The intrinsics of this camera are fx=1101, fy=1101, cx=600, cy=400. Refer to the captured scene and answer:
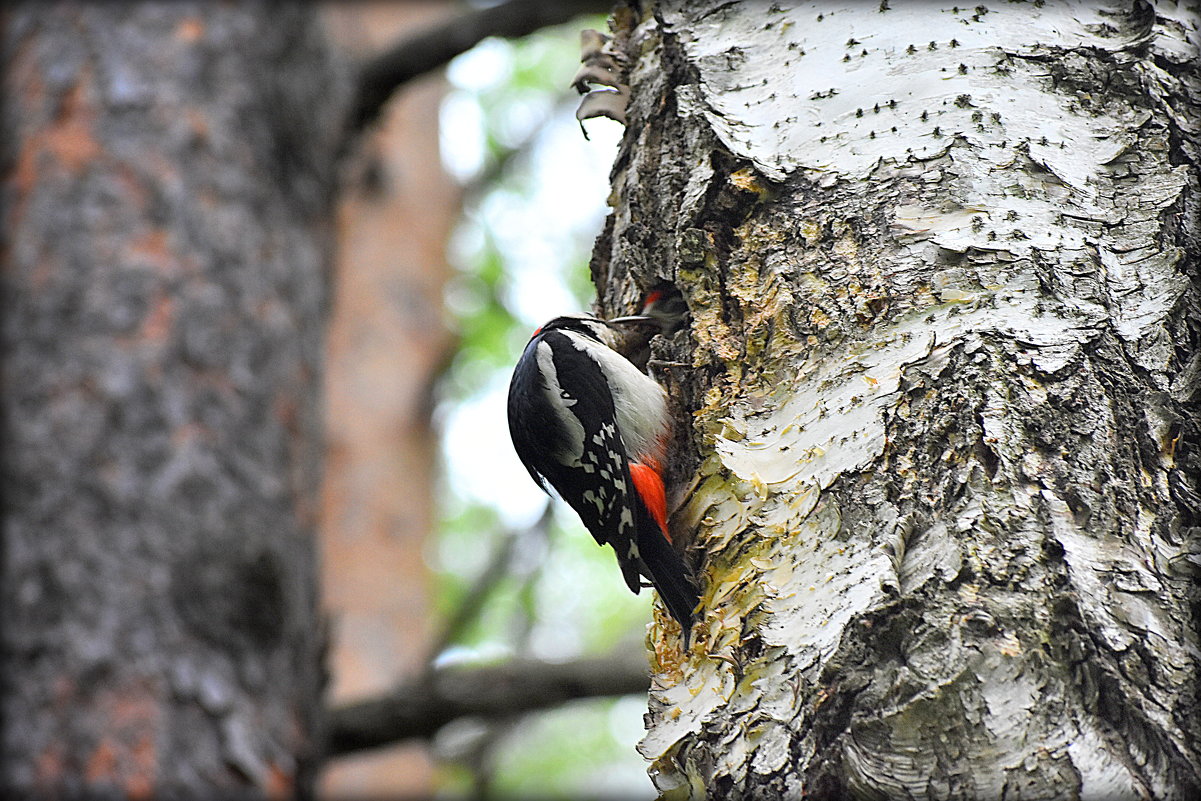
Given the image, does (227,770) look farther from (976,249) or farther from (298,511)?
(976,249)

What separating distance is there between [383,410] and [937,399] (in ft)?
13.2

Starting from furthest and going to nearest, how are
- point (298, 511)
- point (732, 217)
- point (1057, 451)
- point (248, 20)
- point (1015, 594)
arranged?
1. point (248, 20)
2. point (298, 511)
3. point (732, 217)
4. point (1057, 451)
5. point (1015, 594)

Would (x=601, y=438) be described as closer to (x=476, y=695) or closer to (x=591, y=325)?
(x=591, y=325)

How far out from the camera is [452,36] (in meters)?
4.22

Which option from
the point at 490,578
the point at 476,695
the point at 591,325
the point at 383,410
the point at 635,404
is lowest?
the point at 490,578

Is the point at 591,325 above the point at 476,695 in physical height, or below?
above

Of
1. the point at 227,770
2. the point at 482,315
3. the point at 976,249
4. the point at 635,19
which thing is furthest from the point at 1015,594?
the point at 482,315

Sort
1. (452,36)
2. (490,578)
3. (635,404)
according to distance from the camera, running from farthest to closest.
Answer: (490,578), (452,36), (635,404)

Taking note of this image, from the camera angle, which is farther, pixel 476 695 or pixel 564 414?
pixel 476 695

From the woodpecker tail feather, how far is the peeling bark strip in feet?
0.21

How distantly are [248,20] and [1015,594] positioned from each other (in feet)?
10.7

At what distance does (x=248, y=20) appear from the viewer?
12.4ft

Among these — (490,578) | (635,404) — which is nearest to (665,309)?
(635,404)

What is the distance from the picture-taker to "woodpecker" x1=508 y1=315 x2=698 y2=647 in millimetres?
2426
